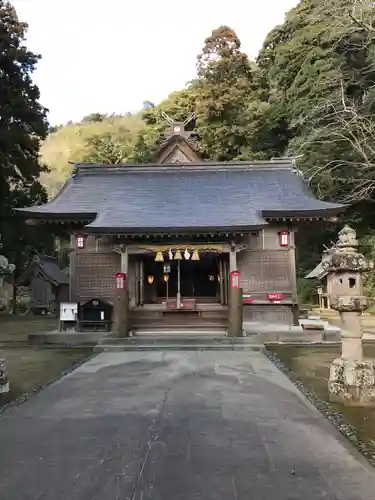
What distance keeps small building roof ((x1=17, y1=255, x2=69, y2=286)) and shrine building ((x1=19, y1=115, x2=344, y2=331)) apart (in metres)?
10.7

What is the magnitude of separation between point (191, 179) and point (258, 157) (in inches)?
505

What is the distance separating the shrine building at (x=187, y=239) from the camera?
13281mm

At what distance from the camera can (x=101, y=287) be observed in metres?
14.6

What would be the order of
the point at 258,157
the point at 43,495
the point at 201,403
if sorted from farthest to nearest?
1. the point at 258,157
2. the point at 201,403
3. the point at 43,495

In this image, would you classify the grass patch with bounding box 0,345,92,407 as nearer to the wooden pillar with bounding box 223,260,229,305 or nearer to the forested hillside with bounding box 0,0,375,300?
the wooden pillar with bounding box 223,260,229,305

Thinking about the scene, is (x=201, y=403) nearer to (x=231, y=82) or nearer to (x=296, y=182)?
(x=296, y=182)

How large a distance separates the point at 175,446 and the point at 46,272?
24065 mm

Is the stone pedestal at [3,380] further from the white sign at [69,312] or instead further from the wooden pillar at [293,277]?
the wooden pillar at [293,277]

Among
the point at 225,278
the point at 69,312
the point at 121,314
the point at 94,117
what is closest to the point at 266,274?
the point at 225,278

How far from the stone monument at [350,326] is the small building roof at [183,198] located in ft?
21.3

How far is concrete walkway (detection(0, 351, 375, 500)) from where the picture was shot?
3.16 metres

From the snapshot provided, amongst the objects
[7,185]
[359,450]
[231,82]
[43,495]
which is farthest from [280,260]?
[231,82]

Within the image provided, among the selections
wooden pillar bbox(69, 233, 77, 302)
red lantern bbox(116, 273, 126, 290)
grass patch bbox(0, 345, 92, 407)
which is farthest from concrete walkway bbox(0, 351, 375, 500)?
wooden pillar bbox(69, 233, 77, 302)

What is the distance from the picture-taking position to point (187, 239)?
44.8ft
